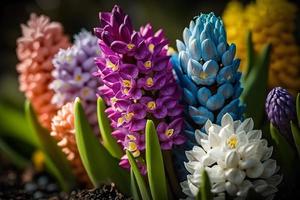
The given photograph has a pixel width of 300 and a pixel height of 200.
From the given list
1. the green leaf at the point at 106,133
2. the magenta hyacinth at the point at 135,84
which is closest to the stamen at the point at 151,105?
the magenta hyacinth at the point at 135,84

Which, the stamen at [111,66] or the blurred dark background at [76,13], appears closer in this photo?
the stamen at [111,66]

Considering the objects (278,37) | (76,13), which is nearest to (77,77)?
(278,37)

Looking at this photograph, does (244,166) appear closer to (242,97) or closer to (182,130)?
(182,130)

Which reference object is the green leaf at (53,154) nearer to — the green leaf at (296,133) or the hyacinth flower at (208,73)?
the hyacinth flower at (208,73)

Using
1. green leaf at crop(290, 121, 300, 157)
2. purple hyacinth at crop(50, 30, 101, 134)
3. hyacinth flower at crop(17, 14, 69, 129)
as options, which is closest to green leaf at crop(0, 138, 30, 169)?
hyacinth flower at crop(17, 14, 69, 129)

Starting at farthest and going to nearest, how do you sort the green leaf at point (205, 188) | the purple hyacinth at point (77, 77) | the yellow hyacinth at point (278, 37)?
the yellow hyacinth at point (278, 37)
the purple hyacinth at point (77, 77)
the green leaf at point (205, 188)

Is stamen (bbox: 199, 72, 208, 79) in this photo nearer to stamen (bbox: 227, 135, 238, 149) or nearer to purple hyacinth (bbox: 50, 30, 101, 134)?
stamen (bbox: 227, 135, 238, 149)
